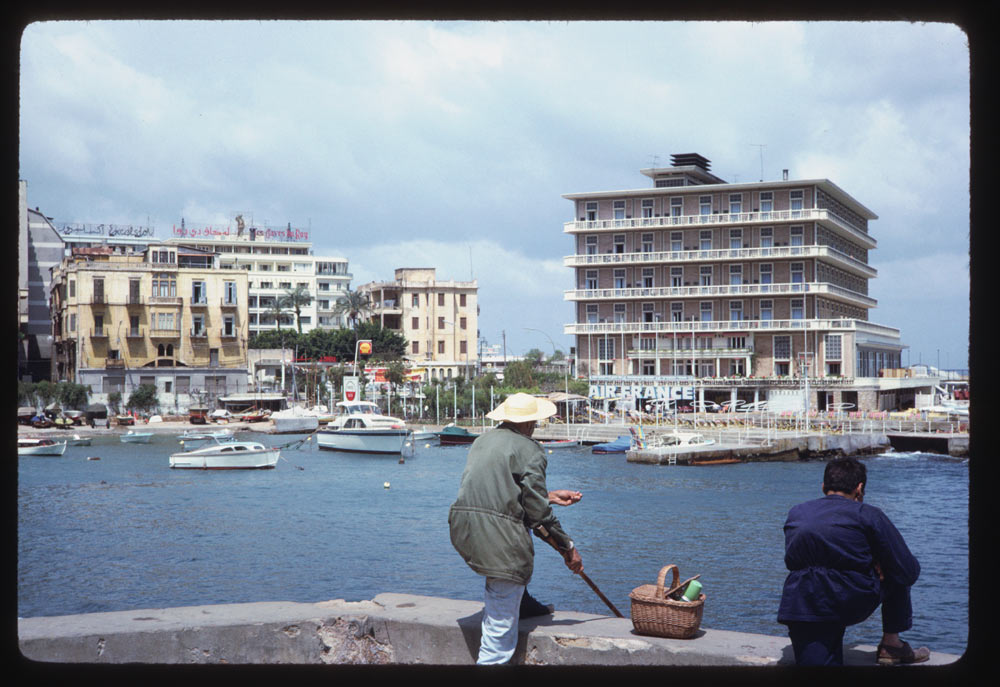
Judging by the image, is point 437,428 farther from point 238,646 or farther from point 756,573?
point 238,646

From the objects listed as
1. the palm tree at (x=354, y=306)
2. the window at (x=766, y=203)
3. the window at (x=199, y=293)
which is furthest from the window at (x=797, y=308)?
the window at (x=199, y=293)

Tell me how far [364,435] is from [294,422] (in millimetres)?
12981

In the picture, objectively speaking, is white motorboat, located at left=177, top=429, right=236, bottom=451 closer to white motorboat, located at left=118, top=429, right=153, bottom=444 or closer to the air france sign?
white motorboat, located at left=118, top=429, right=153, bottom=444

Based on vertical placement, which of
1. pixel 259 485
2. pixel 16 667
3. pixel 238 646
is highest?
pixel 16 667

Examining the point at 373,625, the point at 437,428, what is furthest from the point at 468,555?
the point at 437,428

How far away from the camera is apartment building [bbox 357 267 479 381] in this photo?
87438 mm

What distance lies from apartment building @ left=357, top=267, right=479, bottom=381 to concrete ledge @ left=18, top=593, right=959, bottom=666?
8155cm

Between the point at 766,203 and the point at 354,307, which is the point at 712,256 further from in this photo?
the point at 354,307

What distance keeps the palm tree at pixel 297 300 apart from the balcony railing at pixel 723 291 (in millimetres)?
33258

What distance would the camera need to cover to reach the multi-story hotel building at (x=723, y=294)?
6084cm

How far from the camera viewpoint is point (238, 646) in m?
4.89

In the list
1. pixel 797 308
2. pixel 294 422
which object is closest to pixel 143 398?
pixel 294 422

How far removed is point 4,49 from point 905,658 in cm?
423

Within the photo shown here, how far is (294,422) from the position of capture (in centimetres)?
6016
